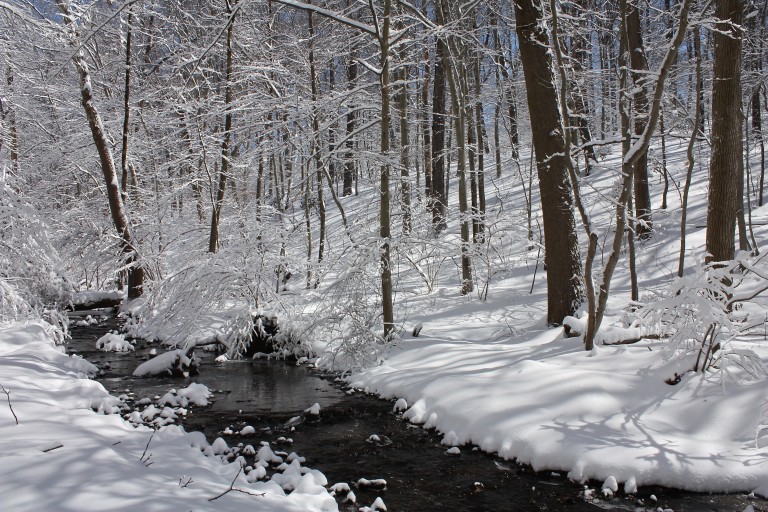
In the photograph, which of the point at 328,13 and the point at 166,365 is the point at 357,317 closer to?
the point at 166,365

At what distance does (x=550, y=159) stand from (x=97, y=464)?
657 cm

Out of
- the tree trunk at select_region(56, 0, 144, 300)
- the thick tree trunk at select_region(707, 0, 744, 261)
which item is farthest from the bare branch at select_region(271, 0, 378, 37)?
the tree trunk at select_region(56, 0, 144, 300)

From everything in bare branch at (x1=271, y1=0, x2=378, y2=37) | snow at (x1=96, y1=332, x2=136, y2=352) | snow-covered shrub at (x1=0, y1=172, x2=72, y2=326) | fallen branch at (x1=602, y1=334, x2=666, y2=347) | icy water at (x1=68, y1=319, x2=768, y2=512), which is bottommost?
icy water at (x1=68, y1=319, x2=768, y2=512)

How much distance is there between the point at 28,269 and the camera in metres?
9.12

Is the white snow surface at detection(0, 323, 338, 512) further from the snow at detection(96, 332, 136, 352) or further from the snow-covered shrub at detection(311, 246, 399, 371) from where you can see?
the snow at detection(96, 332, 136, 352)

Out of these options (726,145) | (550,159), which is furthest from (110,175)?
(726,145)

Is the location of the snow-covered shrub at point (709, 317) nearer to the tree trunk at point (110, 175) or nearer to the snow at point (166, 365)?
the snow at point (166, 365)

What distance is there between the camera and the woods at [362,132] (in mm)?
7387

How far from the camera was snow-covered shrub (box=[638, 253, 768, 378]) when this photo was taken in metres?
4.75

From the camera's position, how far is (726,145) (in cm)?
691

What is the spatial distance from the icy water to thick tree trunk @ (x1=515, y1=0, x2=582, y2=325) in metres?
3.27

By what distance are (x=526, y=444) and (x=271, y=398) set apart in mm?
3820

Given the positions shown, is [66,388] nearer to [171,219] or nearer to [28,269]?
[28,269]

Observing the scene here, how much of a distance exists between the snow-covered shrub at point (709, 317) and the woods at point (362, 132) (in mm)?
1210
